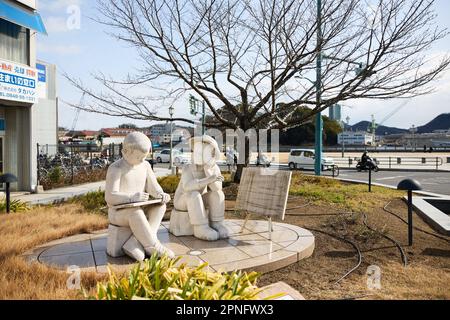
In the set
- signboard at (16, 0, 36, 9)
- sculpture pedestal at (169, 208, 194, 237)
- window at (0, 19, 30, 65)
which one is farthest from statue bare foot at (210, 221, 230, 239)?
signboard at (16, 0, 36, 9)

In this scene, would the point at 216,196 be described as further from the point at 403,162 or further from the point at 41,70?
the point at 403,162

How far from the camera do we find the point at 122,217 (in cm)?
439

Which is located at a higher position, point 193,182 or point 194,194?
point 193,182

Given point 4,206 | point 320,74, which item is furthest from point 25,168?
point 320,74

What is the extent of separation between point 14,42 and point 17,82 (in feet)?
5.03

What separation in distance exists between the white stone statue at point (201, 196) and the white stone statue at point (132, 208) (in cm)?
76

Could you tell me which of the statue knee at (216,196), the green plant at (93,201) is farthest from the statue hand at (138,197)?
the green plant at (93,201)

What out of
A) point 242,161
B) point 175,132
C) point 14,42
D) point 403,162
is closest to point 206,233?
point 242,161

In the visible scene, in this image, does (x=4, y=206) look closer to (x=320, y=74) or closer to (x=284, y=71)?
(x=284, y=71)

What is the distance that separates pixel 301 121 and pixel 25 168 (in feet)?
A: 31.6

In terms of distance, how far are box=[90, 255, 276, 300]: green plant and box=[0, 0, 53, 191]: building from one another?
10.6m

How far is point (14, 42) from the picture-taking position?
1206 centimetres

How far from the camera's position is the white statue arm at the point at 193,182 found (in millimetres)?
5328

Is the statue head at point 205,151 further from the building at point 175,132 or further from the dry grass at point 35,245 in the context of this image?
the building at point 175,132
